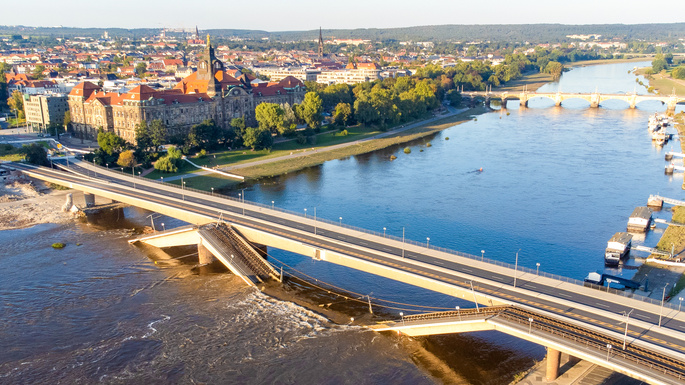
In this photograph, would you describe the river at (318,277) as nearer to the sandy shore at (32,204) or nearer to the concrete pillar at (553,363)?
the concrete pillar at (553,363)

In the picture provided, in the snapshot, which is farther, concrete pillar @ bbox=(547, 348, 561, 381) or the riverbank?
the riverbank

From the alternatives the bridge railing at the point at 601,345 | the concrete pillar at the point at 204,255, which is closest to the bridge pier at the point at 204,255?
the concrete pillar at the point at 204,255

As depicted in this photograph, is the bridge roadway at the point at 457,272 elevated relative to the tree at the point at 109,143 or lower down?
lower down

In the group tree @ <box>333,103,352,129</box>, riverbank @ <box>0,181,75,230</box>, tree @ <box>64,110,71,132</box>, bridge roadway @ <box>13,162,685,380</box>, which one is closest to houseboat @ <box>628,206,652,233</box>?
bridge roadway @ <box>13,162,685,380</box>

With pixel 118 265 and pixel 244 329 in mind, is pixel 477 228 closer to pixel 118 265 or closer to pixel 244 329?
pixel 244 329

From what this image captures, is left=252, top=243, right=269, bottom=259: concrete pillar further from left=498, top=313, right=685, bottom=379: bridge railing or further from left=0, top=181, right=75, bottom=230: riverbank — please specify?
left=0, top=181, right=75, bottom=230: riverbank

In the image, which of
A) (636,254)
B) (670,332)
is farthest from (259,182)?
(670,332)
